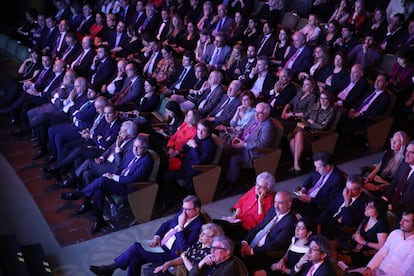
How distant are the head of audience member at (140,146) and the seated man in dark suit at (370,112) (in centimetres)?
228

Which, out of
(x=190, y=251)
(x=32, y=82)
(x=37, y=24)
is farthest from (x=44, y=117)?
(x=37, y=24)

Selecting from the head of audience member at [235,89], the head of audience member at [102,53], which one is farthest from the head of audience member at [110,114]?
the head of audience member at [102,53]

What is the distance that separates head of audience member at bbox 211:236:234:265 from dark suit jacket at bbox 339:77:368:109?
3.24 metres

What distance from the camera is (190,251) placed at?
3.96 metres

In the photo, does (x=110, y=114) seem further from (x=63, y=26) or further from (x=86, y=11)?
(x=86, y=11)

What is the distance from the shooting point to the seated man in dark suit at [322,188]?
472cm

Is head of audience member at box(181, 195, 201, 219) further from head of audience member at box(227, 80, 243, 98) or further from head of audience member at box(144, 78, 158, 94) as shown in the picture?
head of audience member at box(144, 78, 158, 94)

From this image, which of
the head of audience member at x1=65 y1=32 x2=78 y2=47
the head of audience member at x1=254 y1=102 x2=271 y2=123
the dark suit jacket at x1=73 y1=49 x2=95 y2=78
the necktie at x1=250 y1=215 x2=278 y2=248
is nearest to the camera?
the necktie at x1=250 y1=215 x2=278 y2=248

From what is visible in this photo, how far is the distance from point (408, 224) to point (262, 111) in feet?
Answer: 6.70

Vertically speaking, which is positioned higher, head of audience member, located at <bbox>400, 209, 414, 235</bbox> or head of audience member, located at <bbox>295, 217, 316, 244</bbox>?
head of audience member, located at <bbox>400, 209, 414, 235</bbox>

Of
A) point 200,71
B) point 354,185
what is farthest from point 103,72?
point 354,185

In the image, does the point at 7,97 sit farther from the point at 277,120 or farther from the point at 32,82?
the point at 277,120

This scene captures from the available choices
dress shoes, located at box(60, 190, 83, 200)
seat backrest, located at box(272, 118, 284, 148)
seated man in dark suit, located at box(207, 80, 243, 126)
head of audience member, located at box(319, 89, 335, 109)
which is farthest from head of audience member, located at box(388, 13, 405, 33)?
dress shoes, located at box(60, 190, 83, 200)

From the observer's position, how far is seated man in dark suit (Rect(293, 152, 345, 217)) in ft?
15.5
